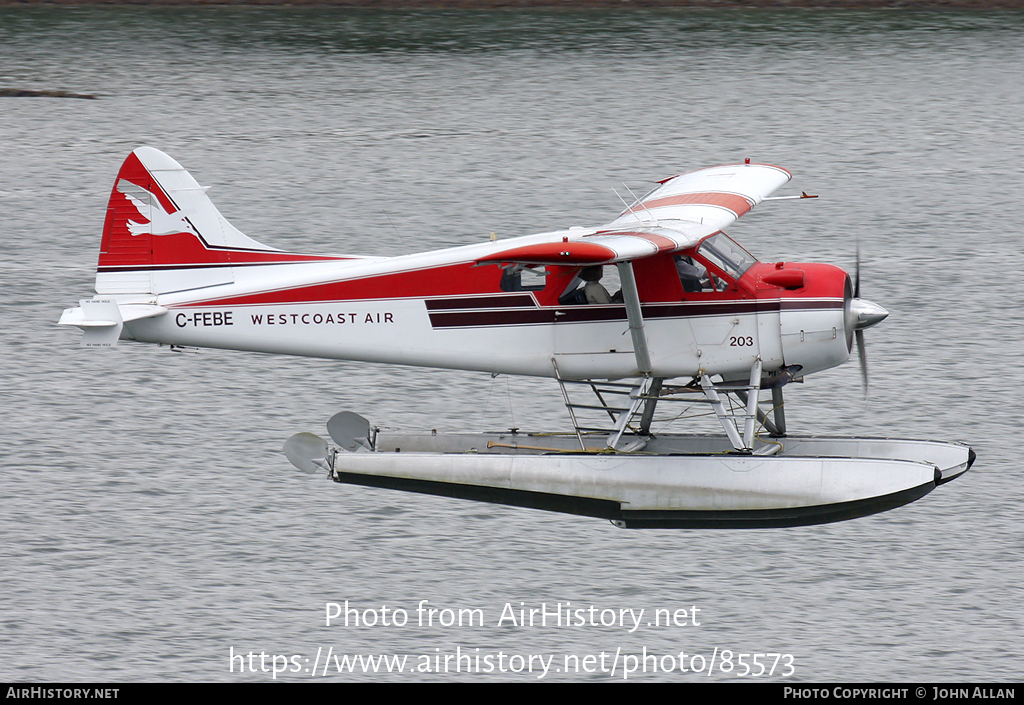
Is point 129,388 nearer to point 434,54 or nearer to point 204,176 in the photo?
point 204,176

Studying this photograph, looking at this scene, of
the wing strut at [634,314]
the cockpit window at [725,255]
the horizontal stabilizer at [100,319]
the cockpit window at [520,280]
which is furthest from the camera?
the horizontal stabilizer at [100,319]

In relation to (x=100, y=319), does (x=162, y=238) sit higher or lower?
higher

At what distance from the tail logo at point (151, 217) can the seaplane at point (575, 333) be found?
0.06ft

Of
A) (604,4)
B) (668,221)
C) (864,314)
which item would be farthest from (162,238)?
(604,4)

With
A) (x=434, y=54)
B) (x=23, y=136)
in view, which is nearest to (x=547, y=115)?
(x=434, y=54)

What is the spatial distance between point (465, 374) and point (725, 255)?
632 centimetres

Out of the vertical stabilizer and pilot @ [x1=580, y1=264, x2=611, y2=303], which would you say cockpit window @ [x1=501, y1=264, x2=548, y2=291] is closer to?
pilot @ [x1=580, y1=264, x2=611, y2=303]

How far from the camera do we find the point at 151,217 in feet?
44.7

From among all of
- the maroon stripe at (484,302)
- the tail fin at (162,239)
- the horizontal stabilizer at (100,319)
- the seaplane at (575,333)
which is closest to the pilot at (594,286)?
the seaplane at (575,333)

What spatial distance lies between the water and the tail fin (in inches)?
100

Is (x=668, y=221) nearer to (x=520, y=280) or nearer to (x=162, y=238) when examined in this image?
(x=520, y=280)

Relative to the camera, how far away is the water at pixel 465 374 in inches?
494

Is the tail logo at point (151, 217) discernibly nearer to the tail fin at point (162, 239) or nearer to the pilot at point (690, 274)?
the tail fin at point (162, 239)

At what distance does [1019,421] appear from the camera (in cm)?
1627
